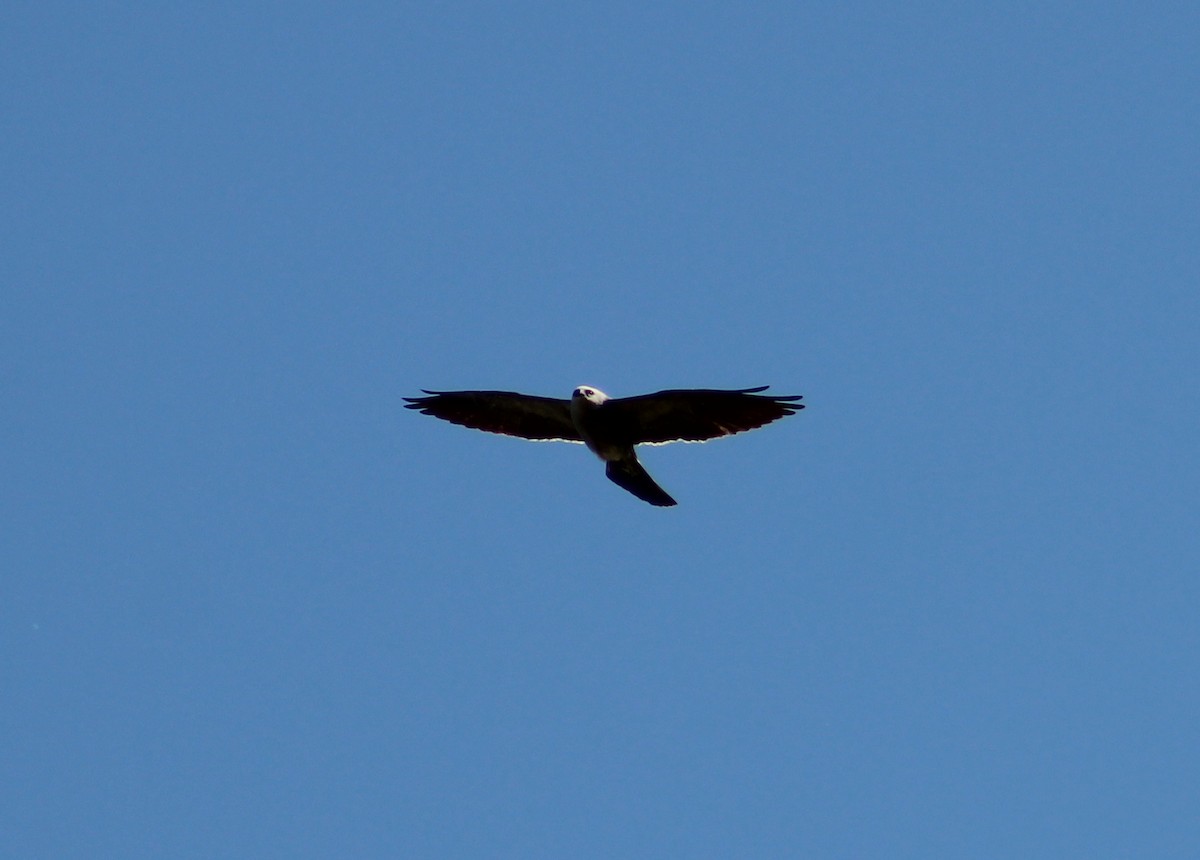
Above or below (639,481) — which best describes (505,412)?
above

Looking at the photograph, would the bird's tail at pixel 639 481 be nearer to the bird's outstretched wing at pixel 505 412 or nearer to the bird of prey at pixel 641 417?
the bird of prey at pixel 641 417

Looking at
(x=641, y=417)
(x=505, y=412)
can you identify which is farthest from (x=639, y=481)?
(x=505, y=412)

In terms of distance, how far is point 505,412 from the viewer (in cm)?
2041

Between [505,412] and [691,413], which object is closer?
[691,413]

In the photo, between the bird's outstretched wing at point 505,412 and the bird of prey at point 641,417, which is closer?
the bird of prey at point 641,417

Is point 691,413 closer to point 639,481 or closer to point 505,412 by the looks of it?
point 639,481

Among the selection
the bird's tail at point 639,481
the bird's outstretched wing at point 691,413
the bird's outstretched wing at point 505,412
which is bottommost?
the bird's tail at point 639,481

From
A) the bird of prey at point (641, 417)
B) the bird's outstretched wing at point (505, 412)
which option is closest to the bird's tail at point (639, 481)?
the bird of prey at point (641, 417)

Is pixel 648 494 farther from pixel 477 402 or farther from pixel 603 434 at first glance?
pixel 477 402

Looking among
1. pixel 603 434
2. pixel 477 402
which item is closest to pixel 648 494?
pixel 603 434

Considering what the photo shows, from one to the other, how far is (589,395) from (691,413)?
3.86 ft

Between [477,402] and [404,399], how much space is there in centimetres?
102

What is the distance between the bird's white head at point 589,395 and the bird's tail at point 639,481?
0.75 meters

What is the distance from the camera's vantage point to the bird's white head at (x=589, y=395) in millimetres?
19062
